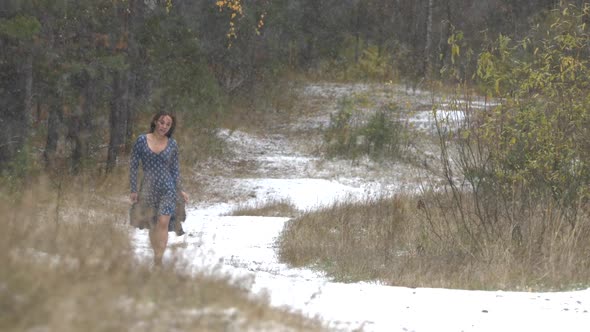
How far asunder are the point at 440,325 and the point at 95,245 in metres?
3.20

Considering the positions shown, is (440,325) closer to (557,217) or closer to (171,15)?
(557,217)

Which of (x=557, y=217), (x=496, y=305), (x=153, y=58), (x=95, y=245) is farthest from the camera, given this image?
(x=153, y=58)

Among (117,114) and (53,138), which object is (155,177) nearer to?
(53,138)

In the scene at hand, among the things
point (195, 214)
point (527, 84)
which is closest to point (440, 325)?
point (527, 84)

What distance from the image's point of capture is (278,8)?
91.2ft

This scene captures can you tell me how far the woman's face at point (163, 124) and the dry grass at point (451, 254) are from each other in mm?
2680

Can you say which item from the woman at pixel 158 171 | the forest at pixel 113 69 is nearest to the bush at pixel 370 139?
the forest at pixel 113 69

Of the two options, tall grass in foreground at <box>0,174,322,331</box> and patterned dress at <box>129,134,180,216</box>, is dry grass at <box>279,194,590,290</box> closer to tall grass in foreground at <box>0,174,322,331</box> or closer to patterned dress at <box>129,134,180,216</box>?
patterned dress at <box>129,134,180,216</box>

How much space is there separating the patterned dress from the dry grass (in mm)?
2345

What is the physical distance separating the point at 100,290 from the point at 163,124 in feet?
15.3

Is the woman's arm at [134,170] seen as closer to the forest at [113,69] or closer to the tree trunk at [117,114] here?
the forest at [113,69]

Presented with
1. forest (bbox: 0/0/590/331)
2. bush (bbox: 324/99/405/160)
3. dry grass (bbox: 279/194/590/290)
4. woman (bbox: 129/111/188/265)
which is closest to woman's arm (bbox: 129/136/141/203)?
woman (bbox: 129/111/188/265)

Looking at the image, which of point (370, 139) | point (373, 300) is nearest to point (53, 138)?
point (370, 139)

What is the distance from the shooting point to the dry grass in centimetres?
942
